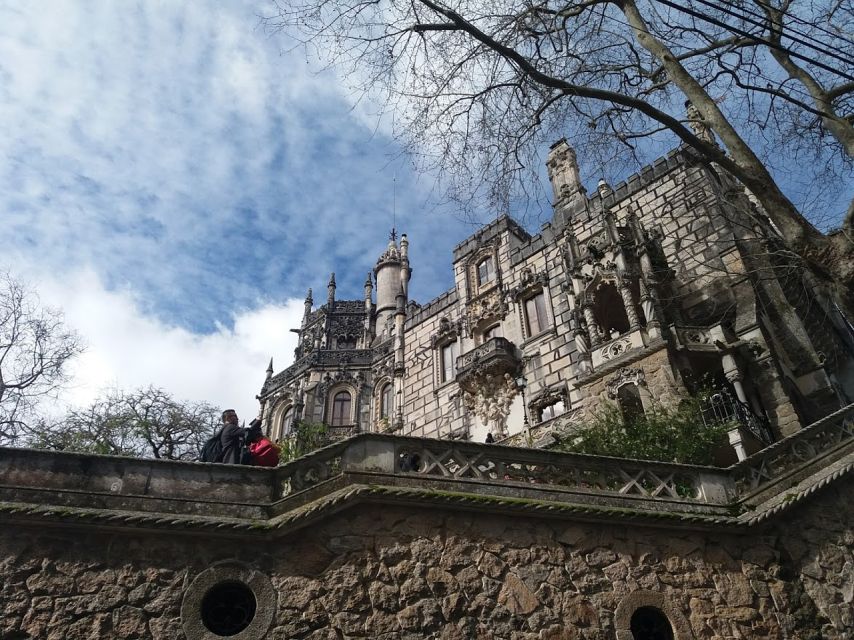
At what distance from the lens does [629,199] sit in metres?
22.5

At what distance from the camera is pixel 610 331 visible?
66.2 feet

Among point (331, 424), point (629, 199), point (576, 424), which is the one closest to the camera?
point (576, 424)

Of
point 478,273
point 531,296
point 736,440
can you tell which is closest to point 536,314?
point 531,296

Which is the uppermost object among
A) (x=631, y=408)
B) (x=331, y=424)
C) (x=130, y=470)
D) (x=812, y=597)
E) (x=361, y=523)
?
(x=331, y=424)

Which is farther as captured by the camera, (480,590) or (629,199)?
(629,199)

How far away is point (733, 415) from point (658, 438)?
410 centimetres

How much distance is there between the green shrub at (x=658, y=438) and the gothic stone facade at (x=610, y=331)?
77.5 inches

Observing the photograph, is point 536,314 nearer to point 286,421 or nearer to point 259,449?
point 259,449

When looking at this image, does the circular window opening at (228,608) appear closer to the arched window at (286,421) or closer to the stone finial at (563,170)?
the stone finial at (563,170)

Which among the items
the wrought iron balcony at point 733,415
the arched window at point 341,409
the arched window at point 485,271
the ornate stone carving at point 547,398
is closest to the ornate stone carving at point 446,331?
the arched window at point 485,271

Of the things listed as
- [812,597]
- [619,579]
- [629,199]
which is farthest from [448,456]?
[629,199]

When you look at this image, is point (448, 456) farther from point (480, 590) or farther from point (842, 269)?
point (842, 269)

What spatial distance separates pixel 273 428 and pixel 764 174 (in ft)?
96.4

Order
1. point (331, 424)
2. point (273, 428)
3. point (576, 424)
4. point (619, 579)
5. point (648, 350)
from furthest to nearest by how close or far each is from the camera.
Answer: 1. point (273, 428)
2. point (331, 424)
3. point (576, 424)
4. point (648, 350)
5. point (619, 579)
